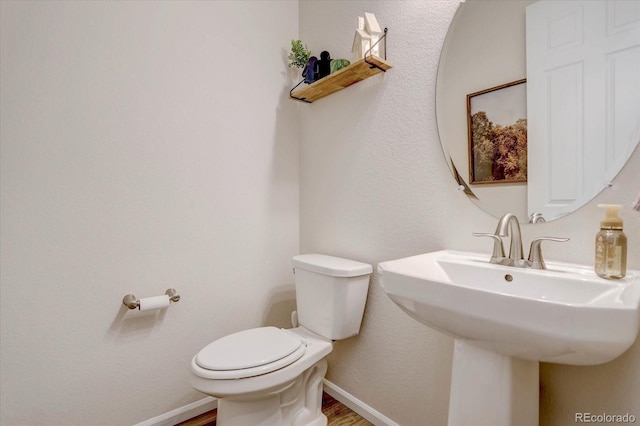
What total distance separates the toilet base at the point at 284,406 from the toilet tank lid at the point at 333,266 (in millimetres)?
434

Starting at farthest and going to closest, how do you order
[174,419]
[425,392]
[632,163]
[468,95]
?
[174,419] → [425,392] → [468,95] → [632,163]

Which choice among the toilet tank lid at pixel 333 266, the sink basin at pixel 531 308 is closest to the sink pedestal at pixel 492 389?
the sink basin at pixel 531 308

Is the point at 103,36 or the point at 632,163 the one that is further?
the point at 103,36

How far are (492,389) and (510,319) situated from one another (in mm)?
305

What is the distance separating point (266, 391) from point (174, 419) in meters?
0.70

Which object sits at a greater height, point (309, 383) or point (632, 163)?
point (632, 163)

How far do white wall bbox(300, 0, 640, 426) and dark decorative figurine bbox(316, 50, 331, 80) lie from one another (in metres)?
0.08

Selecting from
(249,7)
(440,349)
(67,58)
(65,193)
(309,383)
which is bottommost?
(309,383)

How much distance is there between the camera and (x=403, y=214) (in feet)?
4.50

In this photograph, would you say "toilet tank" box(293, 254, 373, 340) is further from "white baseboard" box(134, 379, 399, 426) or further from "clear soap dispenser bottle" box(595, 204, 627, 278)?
"clear soap dispenser bottle" box(595, 204, 627, 278)

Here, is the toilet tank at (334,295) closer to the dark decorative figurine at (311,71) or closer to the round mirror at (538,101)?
the round mirror at (538,101)

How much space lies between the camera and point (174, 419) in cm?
153

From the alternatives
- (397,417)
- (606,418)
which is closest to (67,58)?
(397,417)

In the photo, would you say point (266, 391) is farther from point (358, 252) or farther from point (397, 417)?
point (358, 252)
